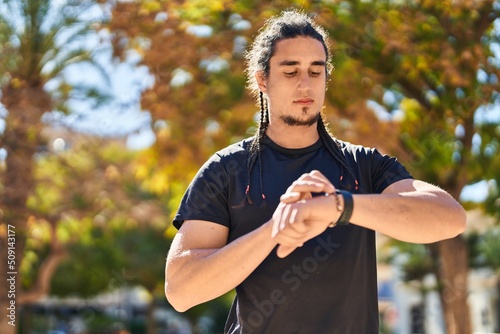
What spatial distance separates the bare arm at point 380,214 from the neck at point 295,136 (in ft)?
1.15

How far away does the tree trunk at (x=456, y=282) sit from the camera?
424 inches

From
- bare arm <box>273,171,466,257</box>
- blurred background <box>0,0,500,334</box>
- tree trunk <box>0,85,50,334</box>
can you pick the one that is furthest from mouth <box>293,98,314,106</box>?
tree trunk <box>0,85,50,334</box>

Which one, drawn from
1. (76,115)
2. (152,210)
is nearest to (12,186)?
(76,115)

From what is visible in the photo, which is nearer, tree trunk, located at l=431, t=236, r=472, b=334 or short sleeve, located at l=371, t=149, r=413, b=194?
short sleeve, located at l=371, t=149, r=413, b=194

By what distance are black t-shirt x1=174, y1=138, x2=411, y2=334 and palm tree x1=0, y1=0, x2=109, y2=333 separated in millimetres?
9405

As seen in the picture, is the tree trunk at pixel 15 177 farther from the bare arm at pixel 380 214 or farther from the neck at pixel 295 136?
the bare arm at pixel 380 214

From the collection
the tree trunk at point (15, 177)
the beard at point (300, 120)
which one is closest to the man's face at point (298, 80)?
the beard at point (300, 120)

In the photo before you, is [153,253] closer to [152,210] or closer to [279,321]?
[152,210]

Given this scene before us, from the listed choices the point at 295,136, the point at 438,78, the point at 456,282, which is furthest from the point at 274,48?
the point at 456,282

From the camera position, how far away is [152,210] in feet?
46.2

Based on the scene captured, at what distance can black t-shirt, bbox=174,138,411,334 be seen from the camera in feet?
6.83

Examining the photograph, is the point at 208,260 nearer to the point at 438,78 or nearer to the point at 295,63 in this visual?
the point at 295,63

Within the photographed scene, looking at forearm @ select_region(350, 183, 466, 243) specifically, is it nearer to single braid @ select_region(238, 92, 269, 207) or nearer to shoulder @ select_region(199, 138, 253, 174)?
single braid @ select_region(238, 92, 269, 207)

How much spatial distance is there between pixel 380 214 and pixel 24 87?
10.6 m
